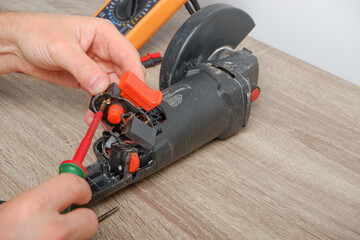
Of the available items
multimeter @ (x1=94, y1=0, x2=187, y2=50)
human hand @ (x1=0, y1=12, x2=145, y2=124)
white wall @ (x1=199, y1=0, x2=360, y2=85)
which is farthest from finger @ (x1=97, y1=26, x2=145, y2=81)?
white wall @ (x1=199, y1=0, x2=360, y2=85)

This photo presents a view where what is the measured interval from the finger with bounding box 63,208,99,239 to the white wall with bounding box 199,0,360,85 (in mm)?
770

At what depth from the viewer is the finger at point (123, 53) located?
0.68m

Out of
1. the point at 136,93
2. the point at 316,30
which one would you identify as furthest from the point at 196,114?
the point at 316,30

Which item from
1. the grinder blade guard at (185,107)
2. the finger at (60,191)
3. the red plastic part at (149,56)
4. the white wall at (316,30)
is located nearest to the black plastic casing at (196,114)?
the grinder blade guard at (185,107)

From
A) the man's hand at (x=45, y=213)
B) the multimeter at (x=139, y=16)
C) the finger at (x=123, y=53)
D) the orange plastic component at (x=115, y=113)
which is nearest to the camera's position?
the man's hand at (x=45, y=213)

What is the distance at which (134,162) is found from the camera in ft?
1.82

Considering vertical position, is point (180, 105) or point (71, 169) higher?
point (71, 169)

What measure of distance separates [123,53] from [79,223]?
329 millimetres

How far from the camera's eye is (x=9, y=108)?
2.48 feet

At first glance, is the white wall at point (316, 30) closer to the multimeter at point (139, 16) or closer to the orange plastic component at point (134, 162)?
the multimeter at point (139, 16)

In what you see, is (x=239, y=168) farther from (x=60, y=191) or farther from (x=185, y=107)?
(x=60, y=191)

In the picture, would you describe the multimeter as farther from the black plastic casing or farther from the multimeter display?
the black plastic casing

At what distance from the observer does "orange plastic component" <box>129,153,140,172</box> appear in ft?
1.81

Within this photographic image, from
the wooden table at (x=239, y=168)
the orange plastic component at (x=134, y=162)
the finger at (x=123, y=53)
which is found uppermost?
the finger at (x=123, y=53)
